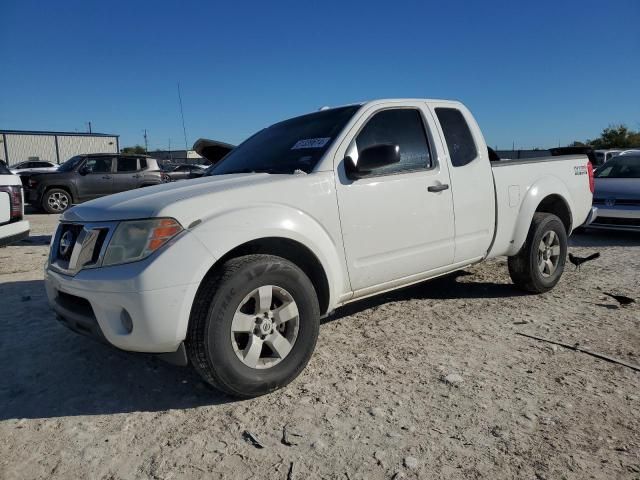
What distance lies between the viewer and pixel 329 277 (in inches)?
118

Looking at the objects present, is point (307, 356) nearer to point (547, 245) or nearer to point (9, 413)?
point (9, 413)

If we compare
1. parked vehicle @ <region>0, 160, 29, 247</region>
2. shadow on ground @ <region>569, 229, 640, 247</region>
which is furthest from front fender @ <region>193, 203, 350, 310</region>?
shadow on ground @ <region>569, 229, 640, 247</region>

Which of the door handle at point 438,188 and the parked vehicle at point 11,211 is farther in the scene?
the parked vehicle at point 11,211

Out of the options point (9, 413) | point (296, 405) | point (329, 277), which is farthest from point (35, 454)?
point (329, 277)

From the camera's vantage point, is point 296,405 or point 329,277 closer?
point 296,405

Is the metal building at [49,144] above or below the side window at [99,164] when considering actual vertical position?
above

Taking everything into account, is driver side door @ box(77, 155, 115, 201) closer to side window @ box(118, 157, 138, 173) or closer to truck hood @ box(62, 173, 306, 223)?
side window @ box(118, 157, 138, 173)

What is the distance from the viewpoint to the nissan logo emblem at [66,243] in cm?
285

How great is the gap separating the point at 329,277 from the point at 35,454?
179cm

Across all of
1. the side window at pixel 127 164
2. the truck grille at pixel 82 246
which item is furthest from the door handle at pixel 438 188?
the side window at pixel 127 164

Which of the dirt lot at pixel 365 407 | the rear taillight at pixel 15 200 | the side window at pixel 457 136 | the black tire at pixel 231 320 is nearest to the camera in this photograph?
the dirt lot at pixel 365 407

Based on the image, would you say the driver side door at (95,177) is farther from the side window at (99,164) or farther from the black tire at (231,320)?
the black tire at (231,320)

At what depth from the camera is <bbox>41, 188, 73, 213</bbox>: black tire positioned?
13016 millimetres

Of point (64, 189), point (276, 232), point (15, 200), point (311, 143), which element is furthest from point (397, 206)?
point (64, 189)
